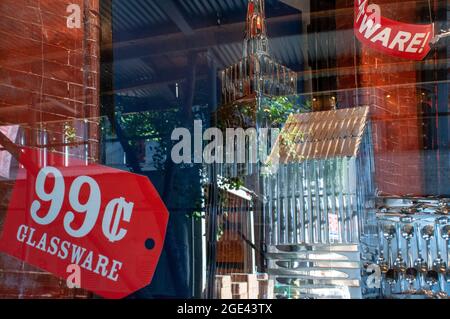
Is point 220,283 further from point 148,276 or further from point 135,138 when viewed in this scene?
point 135,138

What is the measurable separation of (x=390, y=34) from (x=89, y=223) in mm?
1094

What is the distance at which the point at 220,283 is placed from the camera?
5.28 feet

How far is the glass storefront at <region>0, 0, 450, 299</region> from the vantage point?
1.57m

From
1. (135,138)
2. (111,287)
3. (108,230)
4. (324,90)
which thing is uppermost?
(324,90)

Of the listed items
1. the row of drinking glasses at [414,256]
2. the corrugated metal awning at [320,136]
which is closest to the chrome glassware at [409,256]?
the row of drinking glasses at [414,256]

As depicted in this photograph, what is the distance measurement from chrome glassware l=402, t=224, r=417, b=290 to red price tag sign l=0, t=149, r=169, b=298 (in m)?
0.70

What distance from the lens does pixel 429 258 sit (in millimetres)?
1562

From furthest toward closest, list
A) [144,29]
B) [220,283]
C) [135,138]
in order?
[144,29], [135,138], [220,283]

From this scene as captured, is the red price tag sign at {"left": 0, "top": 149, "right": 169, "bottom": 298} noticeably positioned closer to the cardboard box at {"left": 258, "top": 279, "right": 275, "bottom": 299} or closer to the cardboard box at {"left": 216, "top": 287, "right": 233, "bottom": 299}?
the cardboard box at {"left": 216, "top": 287, "right": 233, "bottom": 299}

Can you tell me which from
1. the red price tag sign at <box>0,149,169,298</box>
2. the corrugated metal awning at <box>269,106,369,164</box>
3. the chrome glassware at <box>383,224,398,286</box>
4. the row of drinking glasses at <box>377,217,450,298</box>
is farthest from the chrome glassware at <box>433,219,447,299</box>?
the red price tag sign at <box>0,149,169,298</box>

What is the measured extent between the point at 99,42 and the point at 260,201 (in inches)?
31.5

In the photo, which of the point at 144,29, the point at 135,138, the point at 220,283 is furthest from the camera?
the point at 144,29

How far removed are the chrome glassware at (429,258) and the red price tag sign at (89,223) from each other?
0.75 metres

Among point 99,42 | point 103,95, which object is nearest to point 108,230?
point 103,95
